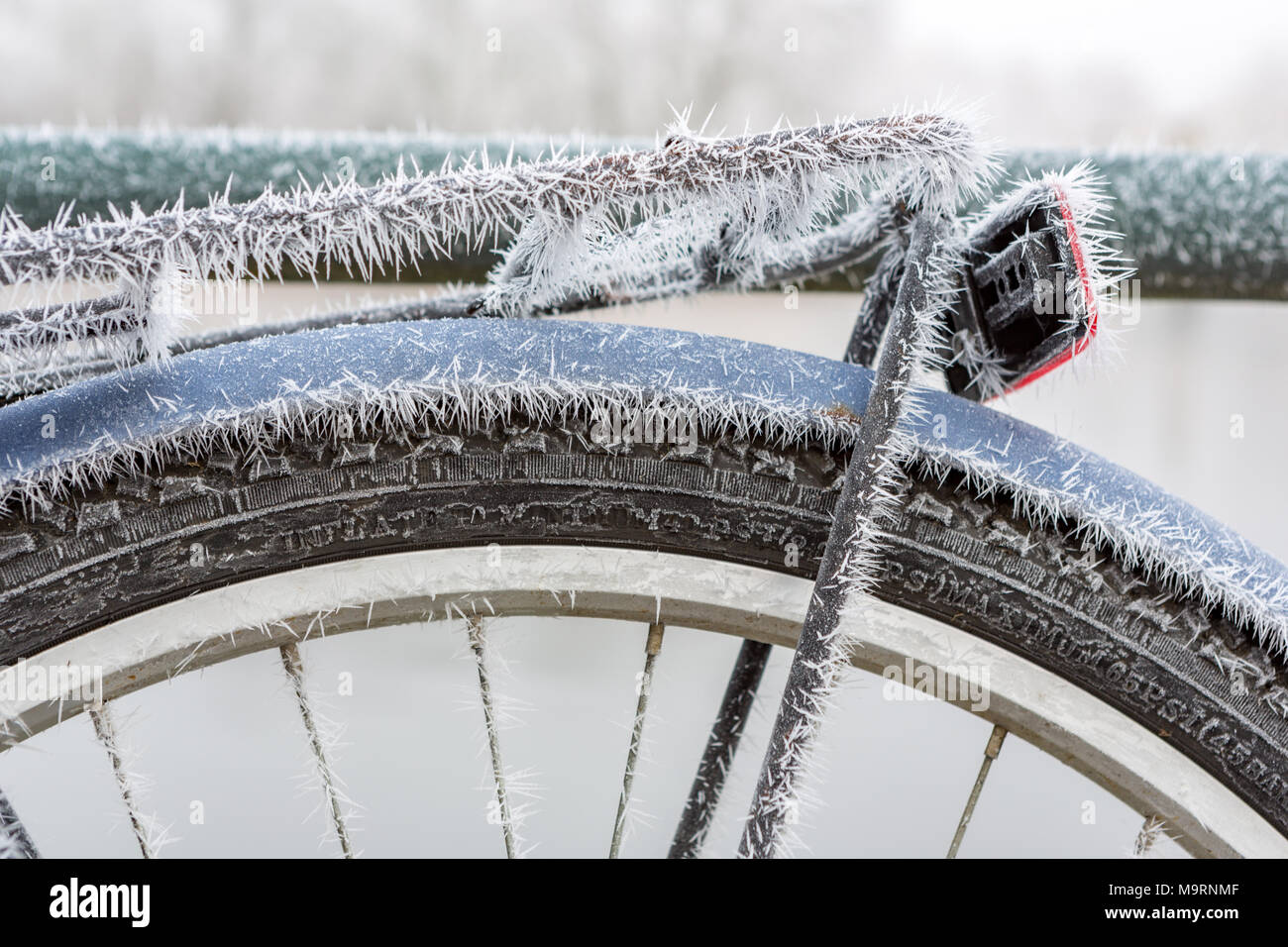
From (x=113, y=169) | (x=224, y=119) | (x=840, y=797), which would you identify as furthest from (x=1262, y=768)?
(x=224, y=119)

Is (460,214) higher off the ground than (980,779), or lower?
higher

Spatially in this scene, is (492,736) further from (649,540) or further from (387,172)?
(387,172)

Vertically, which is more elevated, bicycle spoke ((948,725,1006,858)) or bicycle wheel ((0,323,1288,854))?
bicycle wheel ((0,323,1288,854))

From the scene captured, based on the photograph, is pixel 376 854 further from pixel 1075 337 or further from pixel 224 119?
pixel 224 119

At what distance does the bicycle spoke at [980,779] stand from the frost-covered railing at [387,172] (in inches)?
10.6

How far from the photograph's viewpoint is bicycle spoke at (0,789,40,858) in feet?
0.87

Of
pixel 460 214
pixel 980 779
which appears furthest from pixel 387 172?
pixel 980 779

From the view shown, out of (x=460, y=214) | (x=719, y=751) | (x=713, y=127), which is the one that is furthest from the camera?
(x=713, y=127)

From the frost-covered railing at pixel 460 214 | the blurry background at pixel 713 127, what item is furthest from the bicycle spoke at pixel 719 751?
the frost-covered railing at pixel 460 214

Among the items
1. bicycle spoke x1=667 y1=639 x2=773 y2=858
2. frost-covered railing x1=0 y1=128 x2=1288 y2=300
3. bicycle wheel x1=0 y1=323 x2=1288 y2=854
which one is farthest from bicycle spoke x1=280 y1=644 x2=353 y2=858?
frost-covered railing x1=0 y1=128 x2=1288 y2=300

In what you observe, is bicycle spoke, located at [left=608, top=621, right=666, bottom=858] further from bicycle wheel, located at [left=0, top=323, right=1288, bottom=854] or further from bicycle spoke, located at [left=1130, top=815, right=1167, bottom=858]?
bicycle spoke, located at [left=1130, top=815, right=1167, bottom=858]

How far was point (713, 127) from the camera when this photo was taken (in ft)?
1.77

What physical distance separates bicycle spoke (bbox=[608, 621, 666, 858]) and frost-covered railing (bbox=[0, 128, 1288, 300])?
0.25m

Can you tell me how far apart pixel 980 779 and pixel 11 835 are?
332 millimetres
